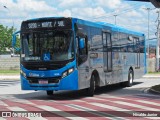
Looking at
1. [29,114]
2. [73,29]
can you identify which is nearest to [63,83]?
[73,29]

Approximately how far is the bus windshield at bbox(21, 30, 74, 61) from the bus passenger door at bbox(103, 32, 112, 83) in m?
3.79

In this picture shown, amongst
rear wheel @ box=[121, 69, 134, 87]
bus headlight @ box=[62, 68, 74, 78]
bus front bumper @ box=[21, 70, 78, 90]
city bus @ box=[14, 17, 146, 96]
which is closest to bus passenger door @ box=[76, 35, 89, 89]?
city bus @ box=[14, 17, 146, 96]

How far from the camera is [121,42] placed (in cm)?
2317

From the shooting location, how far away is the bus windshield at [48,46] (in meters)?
16.6

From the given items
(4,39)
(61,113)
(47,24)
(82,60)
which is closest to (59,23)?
(47,24)

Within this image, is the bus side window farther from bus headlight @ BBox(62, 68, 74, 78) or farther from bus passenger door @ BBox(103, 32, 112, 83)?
bus passenger door @ BBox(103, 32, 112, 83)

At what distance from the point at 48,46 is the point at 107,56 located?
15.1 ft

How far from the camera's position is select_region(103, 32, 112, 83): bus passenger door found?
2008 centimetres

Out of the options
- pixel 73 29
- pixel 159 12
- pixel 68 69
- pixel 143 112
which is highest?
pixel 159 12

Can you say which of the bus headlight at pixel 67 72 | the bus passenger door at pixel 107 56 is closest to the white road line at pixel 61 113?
the bus headlight at pixel 67 72

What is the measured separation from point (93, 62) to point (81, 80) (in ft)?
5.31

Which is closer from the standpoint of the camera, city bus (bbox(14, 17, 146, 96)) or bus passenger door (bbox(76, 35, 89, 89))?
city bus (bbox(14, 17, 146, 96))

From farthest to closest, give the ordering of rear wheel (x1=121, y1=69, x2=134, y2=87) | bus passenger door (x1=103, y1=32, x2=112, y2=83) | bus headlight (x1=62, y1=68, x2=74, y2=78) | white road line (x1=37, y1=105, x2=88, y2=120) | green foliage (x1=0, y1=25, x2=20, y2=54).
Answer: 1. green foliage (x1=0, y1=25, x2=20, y2=54)
2. rear wheel (x1=121, y1=69, x2=134, y2=87)
3. bus passenger door (x1=103, y1=32, x2=112, y2=83)
4. bus headlight (x1=62, y1=68, x2=74, y2=78)
5. white road line (x1=37, y1=105, x2=88, y2=120)

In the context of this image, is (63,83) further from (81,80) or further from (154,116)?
(154,116)
